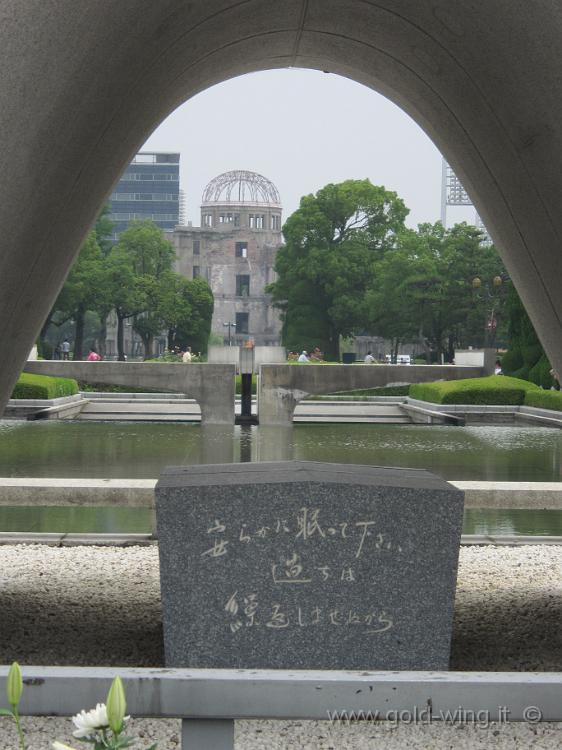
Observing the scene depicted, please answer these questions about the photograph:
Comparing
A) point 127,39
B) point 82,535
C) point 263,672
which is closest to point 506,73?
point 127,39

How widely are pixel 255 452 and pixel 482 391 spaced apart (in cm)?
1052

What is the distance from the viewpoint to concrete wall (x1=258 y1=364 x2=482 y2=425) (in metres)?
21.8

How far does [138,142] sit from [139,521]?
531 centimetres

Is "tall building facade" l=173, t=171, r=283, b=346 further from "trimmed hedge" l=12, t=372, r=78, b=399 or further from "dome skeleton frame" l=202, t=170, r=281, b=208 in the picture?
"trimmed hedge" l=12, t=372, r=78, b=399

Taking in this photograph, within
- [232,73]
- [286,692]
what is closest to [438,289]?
[232,73]

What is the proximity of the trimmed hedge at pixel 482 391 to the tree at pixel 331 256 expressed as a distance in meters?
26.6

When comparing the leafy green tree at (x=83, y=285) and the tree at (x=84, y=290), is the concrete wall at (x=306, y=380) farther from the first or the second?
the leafy green tree at (x=83, y=285)

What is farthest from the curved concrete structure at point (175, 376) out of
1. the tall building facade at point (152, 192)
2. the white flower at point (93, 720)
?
the tall building facade at point (152, 192)

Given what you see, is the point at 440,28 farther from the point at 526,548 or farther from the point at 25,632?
the point at 526,548

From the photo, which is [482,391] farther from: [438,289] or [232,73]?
[438,289]

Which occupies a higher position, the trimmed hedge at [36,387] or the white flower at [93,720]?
the white flower at [93,720]

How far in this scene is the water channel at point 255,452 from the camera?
10.3 m

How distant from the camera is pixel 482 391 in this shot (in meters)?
25.6

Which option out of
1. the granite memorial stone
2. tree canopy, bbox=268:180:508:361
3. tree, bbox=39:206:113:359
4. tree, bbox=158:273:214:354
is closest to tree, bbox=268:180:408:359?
tree canopy, bbox=268:180:508:361
